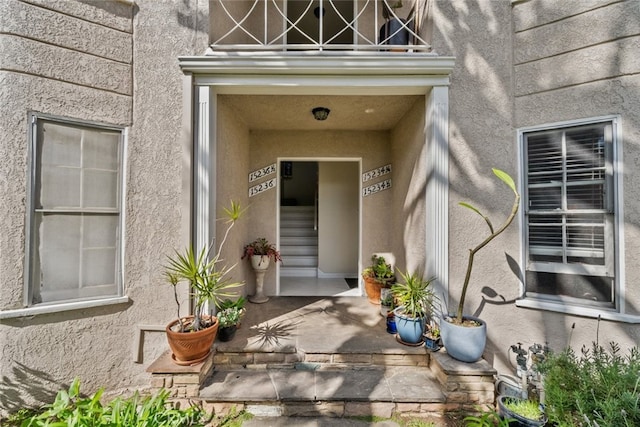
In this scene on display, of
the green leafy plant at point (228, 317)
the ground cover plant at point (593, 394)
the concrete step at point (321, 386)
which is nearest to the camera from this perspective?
the ground cover plant at point (593, 394)

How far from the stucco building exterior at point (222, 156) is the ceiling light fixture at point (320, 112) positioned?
251 millimetres

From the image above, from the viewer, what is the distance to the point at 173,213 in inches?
108

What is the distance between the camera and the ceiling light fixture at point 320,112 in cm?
336

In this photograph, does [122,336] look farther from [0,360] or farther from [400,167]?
[400,167]

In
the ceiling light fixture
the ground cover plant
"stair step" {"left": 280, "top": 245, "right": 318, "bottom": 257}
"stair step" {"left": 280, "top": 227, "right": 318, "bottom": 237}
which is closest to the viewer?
the ground cover plant

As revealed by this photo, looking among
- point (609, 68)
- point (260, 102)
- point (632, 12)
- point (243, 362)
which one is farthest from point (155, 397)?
point (632, 12)

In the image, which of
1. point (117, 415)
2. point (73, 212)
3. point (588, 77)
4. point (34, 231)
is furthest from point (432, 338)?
point (34, 231)

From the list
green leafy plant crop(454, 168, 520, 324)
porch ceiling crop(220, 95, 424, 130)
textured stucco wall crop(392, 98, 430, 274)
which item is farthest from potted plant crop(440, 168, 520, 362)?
→ porch ceiling crop(220, 95, 424, 130)

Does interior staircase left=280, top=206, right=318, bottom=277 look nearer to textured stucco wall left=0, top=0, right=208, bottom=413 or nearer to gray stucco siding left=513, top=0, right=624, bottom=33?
textured stucco wall left=0, top=0, right=208, bottom=413

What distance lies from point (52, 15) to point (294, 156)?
2994 millimetres

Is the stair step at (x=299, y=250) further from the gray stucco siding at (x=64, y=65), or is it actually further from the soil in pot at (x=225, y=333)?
the gray stucco siding at (x=64, y=65)

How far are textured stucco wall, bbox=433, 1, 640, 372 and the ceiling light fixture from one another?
143 centimetres

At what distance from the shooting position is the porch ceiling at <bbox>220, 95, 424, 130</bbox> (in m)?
3.14

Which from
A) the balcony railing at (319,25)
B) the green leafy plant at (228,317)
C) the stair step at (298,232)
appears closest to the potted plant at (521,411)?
the green leafy plant at (228,317)
